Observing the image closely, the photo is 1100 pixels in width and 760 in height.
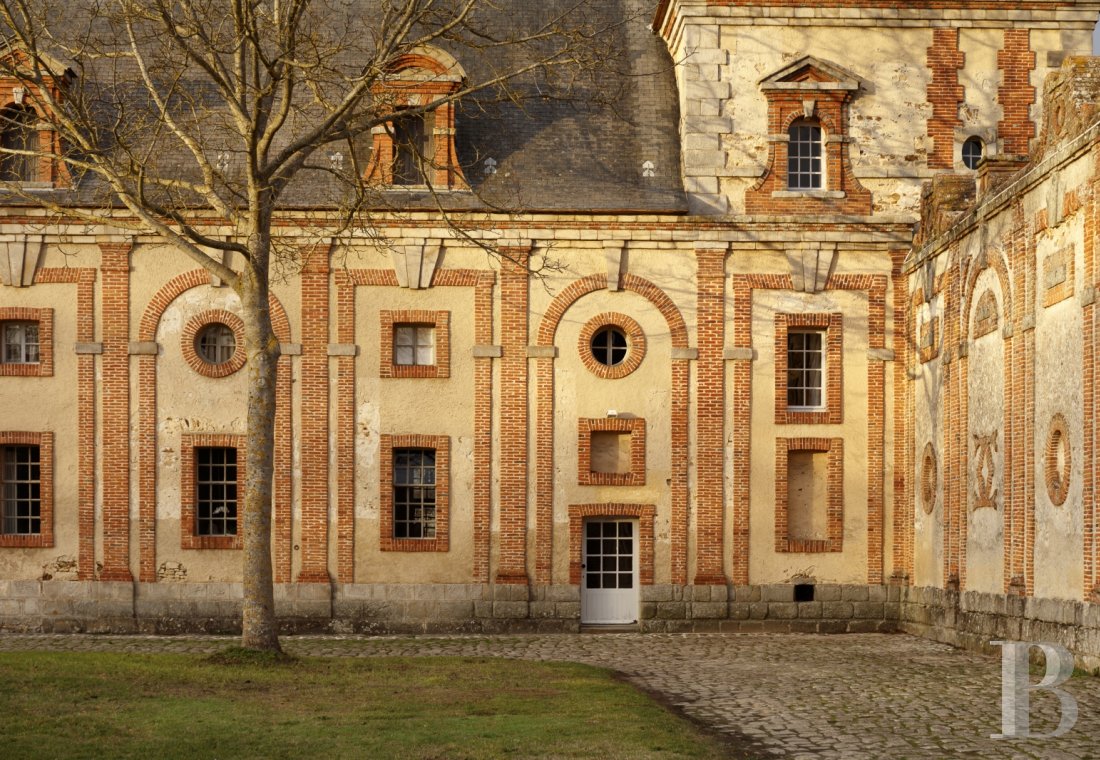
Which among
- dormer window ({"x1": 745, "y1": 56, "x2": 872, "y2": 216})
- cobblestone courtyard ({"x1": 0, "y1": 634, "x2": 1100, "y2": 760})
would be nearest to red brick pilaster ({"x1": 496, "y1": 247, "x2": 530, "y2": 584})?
cobblestone courtyard ({"x1": 0, "y1": 634, "x2": 1100, "y2": 760})

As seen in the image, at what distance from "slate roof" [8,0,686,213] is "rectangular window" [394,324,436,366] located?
2.16 m

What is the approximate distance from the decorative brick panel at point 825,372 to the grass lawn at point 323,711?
31.2 feet

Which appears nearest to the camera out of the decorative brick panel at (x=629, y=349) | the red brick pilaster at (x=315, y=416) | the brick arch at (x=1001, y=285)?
the brick arch at (x=1001, y=285)

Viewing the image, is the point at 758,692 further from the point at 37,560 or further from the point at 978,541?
the point at 37,560

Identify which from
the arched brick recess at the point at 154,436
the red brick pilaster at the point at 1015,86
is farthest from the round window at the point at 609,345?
the red brick pilaster at the point at 1015,86

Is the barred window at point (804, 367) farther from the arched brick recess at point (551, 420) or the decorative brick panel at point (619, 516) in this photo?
the decorative brick panel at point (619, 516)

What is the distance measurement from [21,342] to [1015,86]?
17.9 meters

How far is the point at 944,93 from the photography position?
28.2m

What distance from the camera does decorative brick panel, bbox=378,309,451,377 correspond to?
90.1 feet

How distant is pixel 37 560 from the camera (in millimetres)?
26891

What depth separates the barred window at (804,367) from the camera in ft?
92.2

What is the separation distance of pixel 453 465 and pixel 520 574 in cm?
219

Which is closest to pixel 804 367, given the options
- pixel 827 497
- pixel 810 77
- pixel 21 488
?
pixel 827 497

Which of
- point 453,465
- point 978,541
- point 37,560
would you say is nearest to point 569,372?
point 453,465
